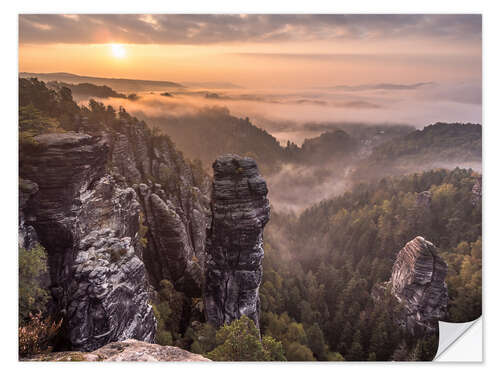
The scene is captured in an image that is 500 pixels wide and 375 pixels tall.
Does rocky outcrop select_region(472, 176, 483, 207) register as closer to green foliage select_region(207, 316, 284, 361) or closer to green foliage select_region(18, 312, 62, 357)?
green foliage select_region(207, 316, 284, 361)

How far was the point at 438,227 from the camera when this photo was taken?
6.09 metres

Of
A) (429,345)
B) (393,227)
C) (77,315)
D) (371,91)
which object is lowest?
(429,345)

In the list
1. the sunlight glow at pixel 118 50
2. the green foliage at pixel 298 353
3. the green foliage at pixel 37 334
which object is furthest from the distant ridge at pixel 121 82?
the green foliage at pixel 298 353

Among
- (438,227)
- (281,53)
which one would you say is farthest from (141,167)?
(438,227)

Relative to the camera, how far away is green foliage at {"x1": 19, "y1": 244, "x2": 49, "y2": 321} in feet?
17.4

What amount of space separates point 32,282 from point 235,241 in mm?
4340

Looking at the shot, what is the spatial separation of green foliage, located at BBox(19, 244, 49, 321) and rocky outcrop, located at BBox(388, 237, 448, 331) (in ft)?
24.9

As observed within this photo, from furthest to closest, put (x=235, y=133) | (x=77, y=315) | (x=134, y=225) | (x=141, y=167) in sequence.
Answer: (x=141, y=167) → (x=134, y=225) → (x=235, y=133) → (x=77, y=315)

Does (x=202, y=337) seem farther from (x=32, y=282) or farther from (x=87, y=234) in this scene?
(x=32, y=282)

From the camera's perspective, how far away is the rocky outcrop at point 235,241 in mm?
6473

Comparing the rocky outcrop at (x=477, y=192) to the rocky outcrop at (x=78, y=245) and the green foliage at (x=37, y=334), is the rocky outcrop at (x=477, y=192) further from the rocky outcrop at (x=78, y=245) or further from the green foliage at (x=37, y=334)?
the green foliage at (x=37, y=334)

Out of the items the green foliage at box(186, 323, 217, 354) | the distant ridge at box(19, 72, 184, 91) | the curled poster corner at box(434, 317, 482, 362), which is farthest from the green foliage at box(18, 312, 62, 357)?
the curled poster corner at box(434, 317, 482, 362)

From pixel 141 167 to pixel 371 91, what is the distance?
656 cm
